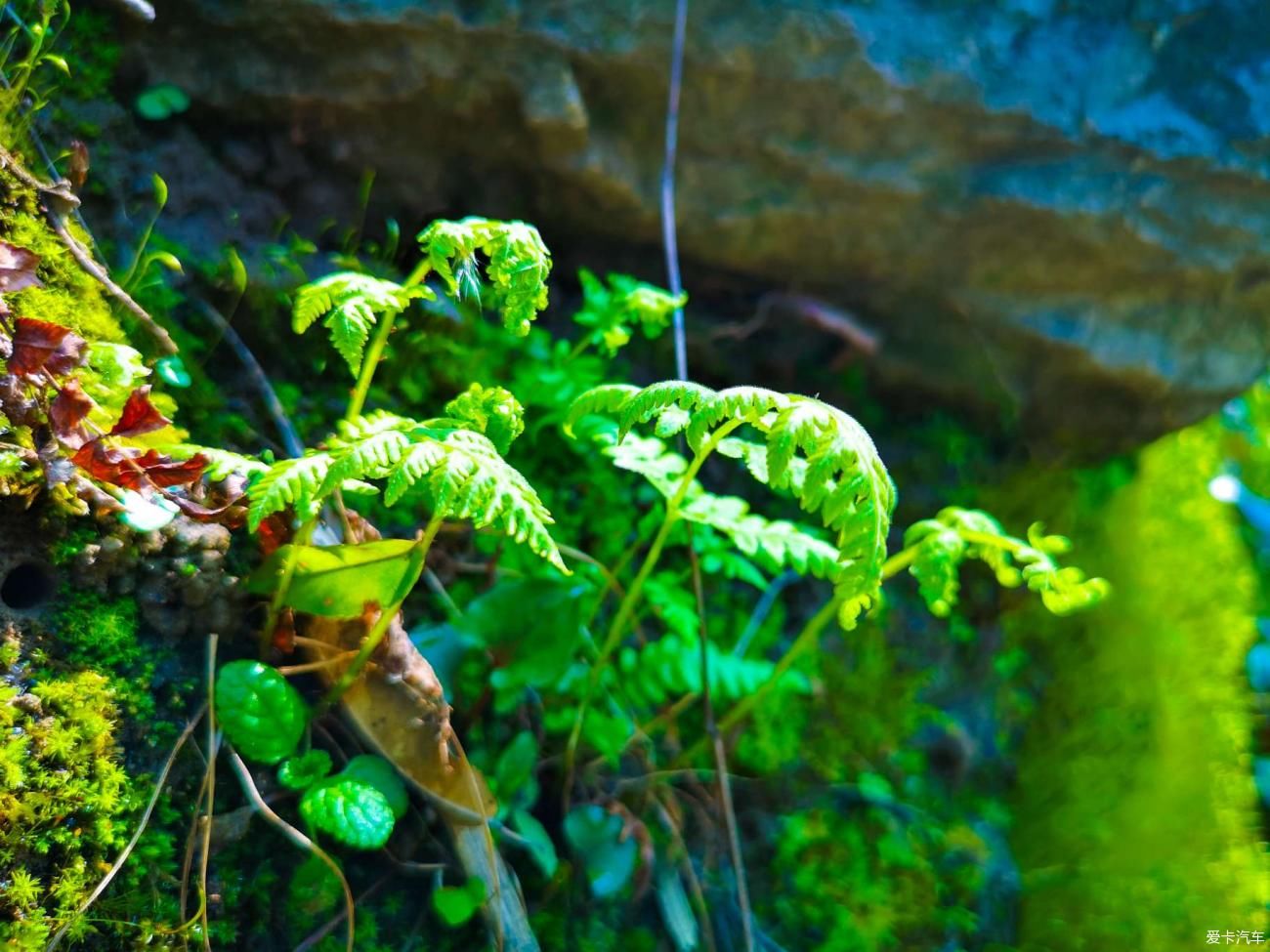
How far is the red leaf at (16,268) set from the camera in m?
1.66

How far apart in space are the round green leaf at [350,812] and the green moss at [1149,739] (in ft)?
7.48

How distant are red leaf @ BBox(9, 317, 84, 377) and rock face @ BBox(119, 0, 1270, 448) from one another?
1140 mm

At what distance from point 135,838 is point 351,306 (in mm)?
912

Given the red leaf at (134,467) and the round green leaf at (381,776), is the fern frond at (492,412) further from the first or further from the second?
the round green leaf at (381,776)

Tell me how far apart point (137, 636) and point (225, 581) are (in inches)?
6.7

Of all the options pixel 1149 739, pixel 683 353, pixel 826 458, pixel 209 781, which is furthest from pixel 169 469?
pixel 1149 739

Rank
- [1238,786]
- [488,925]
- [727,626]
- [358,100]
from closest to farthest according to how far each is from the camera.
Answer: [488,925] < [358,100] < [727,626] < [1238,786]

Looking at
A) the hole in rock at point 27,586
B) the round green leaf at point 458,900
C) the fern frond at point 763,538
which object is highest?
the fern frond at point 763,538

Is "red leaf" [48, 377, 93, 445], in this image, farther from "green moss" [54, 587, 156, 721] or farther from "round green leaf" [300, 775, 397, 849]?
"round green leaf" [300, 775, 397, 849]

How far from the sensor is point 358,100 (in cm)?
263

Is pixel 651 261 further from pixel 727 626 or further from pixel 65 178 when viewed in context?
pixel 65 178

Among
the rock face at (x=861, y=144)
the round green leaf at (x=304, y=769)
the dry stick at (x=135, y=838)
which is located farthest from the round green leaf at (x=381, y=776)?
the rock face at (x=861, y=144)

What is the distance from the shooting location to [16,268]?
1673 mm

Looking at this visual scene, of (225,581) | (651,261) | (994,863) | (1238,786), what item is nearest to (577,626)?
(225,581)
